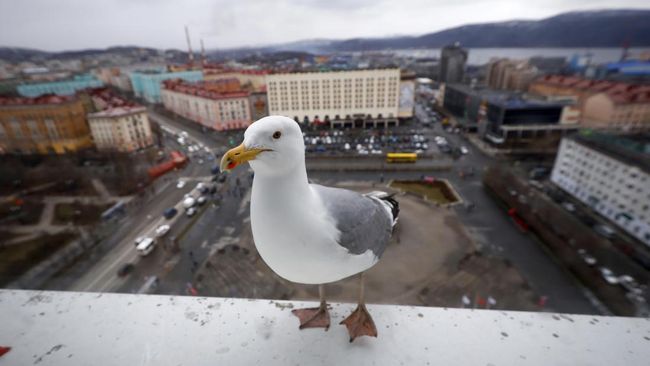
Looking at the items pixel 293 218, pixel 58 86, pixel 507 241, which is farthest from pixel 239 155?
pixel 58 86

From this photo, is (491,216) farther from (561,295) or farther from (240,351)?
(240,351)

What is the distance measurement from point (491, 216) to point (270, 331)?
12.5 meters

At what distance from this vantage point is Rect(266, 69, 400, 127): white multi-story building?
24.3m

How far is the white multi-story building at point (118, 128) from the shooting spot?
19.8 m

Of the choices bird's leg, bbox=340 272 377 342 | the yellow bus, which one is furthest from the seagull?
the yellow bus

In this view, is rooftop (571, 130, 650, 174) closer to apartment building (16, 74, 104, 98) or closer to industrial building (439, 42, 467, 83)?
industrial building (439, 42, 467, 83)

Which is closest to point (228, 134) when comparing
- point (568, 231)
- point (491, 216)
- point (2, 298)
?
Answer: point (491, 216)

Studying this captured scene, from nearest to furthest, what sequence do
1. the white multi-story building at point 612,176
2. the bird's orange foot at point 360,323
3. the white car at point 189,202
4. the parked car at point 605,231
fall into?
the bird's orange foot at point 360,323 → the white multi-story building at point 612,176 → the parked car at point 605,231 → the white car at point 189,202

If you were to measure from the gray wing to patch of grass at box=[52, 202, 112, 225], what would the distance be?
555 inches

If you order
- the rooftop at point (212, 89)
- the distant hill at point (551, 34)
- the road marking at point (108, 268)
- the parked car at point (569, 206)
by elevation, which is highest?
the distant hill at point (551, 34)

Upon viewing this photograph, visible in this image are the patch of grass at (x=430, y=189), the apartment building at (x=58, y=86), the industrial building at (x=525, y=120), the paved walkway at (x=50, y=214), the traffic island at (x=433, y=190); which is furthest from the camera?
the apartment building at (x=58, y=86)

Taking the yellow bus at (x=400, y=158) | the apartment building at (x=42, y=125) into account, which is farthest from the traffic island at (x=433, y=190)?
the apartment building at (x=42, y=125)

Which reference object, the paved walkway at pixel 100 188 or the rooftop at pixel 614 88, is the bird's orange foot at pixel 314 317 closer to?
the paved walkway at pixel 100 188

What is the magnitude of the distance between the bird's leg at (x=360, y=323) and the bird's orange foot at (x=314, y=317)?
0.09 meters
